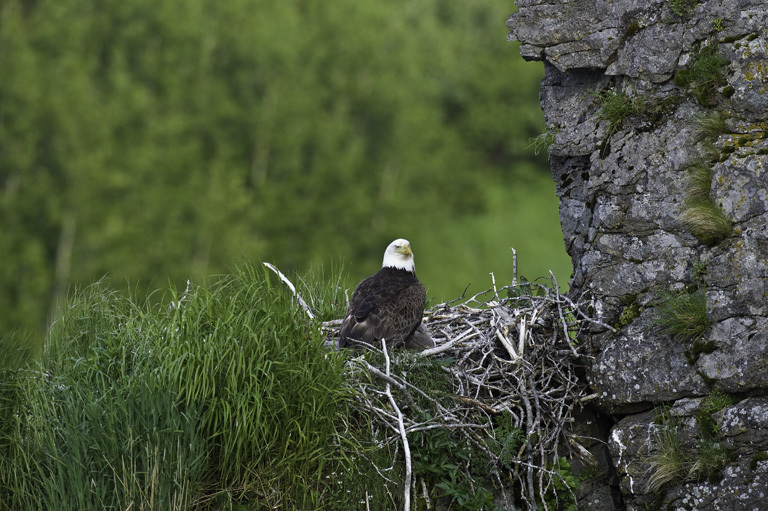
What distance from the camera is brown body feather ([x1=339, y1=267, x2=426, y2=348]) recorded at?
6.66m

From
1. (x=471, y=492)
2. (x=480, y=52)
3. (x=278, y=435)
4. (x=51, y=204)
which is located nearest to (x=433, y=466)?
(x=471, y=492)

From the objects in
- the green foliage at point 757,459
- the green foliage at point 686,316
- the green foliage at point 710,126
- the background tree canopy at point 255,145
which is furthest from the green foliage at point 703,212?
the background tree canopy at point 255,145

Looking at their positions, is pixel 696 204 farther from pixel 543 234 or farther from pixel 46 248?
pixel 543 234

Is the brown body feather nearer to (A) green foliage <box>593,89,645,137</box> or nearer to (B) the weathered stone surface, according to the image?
(B) the weathered stone surface

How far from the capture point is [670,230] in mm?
6133

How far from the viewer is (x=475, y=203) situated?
3356 centimetres

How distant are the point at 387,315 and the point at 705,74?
264 centimetres

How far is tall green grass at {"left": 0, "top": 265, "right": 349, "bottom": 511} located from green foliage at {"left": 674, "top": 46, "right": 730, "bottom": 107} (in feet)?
9.55

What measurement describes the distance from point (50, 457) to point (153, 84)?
69.2ft

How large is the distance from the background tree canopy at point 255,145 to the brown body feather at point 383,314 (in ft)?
38.4

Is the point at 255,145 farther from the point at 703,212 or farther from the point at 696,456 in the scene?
the point at 696,456

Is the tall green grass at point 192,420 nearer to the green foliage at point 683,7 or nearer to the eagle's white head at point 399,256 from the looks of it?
the eagle's white head at point 399,256

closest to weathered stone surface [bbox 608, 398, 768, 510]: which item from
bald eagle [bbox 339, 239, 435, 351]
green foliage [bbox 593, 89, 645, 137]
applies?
bald eagle [bbox 339, 239, 435, 351]

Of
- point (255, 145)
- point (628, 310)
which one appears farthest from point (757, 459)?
point (255, 145)
